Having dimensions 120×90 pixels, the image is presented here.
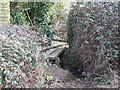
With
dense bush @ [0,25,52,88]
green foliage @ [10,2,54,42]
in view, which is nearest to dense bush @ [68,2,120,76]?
dense bush @ [0,25,52,88]

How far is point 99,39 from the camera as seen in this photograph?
10.5 ft

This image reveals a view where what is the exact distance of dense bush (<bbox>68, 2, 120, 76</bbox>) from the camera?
126 inches

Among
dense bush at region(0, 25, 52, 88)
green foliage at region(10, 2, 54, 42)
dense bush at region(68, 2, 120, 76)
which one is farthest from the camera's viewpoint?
green foliage at region(10, 2, 54, 42)

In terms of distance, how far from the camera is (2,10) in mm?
3854

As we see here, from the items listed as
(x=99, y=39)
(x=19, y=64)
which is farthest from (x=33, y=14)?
(x=19, y=64)

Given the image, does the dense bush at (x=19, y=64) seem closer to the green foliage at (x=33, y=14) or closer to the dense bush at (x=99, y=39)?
the dense bush at (x=99, y=39)

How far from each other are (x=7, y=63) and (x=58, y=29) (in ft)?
17.1

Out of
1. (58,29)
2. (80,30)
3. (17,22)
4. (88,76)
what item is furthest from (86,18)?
(58,29)

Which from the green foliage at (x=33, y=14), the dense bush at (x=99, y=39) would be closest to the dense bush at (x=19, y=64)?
the dense bush at (x=99, y=39)

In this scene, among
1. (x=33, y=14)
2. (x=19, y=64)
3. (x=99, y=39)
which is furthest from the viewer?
(x=33, y=14)

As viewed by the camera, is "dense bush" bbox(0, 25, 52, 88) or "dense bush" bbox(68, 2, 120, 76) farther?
"dense bush" bbox(68, 2, 120, 76)

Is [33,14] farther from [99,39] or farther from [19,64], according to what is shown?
[19,64]

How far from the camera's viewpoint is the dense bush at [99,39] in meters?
3.19

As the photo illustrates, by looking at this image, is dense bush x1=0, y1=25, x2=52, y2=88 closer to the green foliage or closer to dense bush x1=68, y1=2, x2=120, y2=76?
dense bush x1=68, y1=2, x2=120, y2=76
